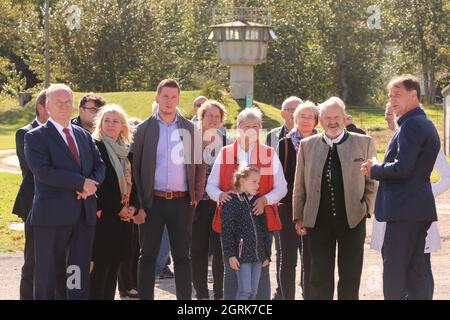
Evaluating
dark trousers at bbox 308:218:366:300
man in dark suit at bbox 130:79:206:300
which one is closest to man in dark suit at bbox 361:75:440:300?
dark trousers at bbox 308:218:366:300

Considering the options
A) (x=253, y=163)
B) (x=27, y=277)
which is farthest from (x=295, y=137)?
(x=27, y=277)

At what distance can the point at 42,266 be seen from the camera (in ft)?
26.7

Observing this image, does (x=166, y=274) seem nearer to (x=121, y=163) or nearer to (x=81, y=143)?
(x=121, y=163)

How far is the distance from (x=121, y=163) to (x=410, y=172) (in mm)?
2585

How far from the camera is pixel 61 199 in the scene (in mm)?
8070

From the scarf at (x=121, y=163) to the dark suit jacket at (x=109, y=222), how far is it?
0.03 m

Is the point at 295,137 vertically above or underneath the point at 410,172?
above

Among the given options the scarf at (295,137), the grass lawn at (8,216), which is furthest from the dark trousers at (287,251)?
the grass lawn at (8,216)

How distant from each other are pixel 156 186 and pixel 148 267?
0.71 meters

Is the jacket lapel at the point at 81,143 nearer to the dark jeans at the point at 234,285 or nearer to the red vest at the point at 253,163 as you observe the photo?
the red vest at the point at 253,163

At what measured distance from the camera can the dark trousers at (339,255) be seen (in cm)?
855

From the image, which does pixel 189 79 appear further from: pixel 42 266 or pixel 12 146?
pixel 42 266

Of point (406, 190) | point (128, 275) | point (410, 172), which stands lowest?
point (128, 275)
